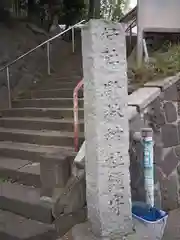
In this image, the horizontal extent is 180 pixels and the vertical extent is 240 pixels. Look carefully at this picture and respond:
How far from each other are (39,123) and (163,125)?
2.25m

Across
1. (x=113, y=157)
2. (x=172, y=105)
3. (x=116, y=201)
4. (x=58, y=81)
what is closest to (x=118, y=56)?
(x=113, y=157)

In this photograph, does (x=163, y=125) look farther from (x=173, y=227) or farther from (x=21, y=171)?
(x=21, y=171)

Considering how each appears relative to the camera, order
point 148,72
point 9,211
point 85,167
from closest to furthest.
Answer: point 85,167 < point 9,211 < point 148,72

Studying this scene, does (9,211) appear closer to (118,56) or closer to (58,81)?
(118,56)

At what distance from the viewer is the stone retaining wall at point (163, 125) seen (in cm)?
479

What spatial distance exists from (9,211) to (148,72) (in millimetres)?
3246

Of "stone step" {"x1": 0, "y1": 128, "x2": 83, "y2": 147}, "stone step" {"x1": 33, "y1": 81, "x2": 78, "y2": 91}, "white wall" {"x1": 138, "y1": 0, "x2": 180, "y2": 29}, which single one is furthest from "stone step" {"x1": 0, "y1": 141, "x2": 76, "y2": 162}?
"white wall" {"x1": 138, "y1": 0, "x2": 180, "y2": 29}

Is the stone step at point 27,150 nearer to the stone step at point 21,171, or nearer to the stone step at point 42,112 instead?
the stone step at point 21,171

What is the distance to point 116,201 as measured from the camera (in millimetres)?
3496

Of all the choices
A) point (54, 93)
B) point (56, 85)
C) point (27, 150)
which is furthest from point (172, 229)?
point (56, 85)

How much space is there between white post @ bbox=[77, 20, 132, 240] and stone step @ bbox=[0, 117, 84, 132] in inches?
74.3

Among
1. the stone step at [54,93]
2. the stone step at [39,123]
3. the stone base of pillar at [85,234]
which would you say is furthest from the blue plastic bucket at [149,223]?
the stone step at [54,93]

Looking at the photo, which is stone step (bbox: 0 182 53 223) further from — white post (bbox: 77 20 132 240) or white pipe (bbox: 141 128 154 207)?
white pipe (bbox: 141 128 154 207)

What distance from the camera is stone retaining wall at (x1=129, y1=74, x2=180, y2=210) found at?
4785mm
